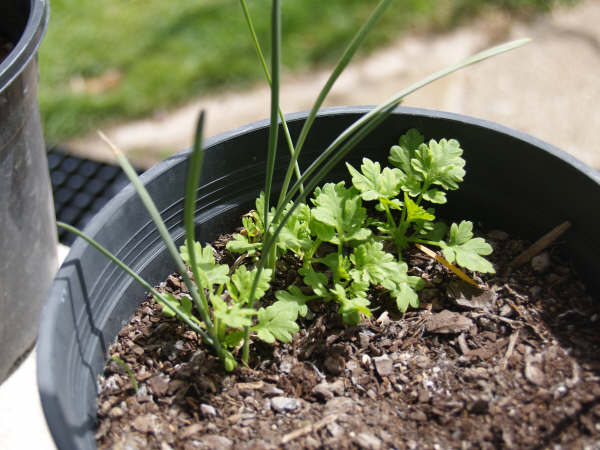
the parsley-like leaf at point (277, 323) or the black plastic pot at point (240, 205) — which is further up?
the black plastic pot at point (240, 205)

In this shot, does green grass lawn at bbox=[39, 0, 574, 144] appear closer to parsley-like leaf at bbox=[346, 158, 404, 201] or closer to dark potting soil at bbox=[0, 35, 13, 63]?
dark potting soil at bbox=[0, 35, 13, 63]

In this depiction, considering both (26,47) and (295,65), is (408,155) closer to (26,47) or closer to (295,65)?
(26,47)

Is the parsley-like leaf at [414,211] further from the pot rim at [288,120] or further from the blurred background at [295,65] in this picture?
the blurred background at [295,65]

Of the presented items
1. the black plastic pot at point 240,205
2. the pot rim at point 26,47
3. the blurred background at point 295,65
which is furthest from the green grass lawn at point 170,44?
the black plastic pot at point 240,205

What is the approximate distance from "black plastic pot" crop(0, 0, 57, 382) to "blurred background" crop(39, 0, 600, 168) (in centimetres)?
87

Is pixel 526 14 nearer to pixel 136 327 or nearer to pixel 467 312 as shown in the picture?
pixel 467 312

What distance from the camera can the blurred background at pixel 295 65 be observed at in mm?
2291

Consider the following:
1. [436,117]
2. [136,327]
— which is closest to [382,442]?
[136,327]

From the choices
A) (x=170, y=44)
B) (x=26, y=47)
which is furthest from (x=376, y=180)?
(x=170, y=44)

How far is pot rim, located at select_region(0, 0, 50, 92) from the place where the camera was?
1009 millimetres

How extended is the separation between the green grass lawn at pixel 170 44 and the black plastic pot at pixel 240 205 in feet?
4.37

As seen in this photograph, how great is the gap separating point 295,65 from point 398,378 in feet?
5.64

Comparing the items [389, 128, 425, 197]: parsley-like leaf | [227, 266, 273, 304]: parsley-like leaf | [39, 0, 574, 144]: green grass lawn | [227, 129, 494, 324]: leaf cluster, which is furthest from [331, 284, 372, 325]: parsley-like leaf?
[39, 0, 574, 144]: green grass lawn

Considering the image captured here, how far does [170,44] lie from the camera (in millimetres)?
2484
